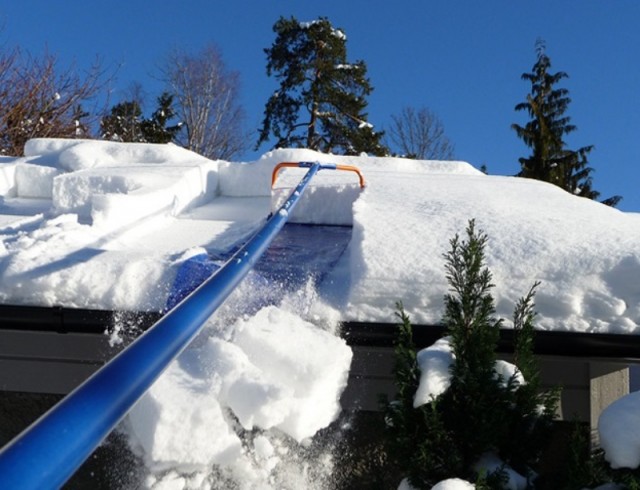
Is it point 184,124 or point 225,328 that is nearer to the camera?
point 225,328

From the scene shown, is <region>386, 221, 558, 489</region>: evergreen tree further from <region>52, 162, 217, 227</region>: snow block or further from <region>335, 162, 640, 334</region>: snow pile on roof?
<region>52, 162, 217, 227</region>: snow block

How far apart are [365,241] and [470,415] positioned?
0.96 metres

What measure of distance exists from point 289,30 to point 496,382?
67.1 feet

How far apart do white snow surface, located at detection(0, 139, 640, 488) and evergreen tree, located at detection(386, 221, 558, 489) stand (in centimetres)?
9

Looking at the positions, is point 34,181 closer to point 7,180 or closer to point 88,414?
point 7,180

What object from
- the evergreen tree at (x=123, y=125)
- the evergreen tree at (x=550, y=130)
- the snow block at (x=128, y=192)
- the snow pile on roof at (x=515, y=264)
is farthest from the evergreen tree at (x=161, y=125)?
the snow pile on roof at (x=515, y=264)

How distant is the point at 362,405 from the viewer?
2.20 metres

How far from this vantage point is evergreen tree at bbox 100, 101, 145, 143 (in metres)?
17.1

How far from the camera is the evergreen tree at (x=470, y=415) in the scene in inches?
60.6

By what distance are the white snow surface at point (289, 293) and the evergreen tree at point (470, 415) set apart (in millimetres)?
90

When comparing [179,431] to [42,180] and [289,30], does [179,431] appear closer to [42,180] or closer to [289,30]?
[42,180]

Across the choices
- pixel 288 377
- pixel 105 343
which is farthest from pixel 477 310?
pixel 105 343

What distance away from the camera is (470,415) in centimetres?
156

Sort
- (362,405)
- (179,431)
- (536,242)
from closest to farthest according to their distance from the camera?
(179,431) → (362,405) → (536,242)
